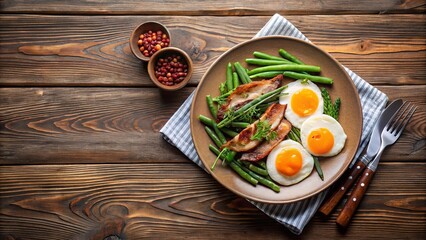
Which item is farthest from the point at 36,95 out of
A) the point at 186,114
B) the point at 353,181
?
the point at 353,181

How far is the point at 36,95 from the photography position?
11.4ft

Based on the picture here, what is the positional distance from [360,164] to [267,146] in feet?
2.37

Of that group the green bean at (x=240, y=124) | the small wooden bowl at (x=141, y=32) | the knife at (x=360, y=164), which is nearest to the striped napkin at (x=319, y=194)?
the knife at (x=360, y=164)

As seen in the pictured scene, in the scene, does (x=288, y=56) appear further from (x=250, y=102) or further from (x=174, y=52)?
(x=174, y=52)

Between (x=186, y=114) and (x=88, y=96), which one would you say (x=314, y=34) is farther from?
(x=88, y=96)

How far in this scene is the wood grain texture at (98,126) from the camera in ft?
11.2

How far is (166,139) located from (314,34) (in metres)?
1.41

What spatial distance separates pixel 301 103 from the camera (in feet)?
10.4

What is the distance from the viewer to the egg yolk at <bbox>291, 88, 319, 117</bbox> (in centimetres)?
317

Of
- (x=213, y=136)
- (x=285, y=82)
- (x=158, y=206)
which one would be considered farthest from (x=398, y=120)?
(x=158, y=206)

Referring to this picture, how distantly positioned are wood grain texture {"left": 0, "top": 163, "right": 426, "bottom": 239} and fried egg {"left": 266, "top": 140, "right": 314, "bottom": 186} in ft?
1.27

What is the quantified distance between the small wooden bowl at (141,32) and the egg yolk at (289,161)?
1.20 metres

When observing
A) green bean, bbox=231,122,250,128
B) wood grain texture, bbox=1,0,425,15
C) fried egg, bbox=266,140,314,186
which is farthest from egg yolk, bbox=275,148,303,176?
wood grain texture, bbox=1,0,425,15

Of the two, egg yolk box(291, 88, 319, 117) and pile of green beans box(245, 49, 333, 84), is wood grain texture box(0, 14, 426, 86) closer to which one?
pile of green beans box(245, 49, 333, 84)
